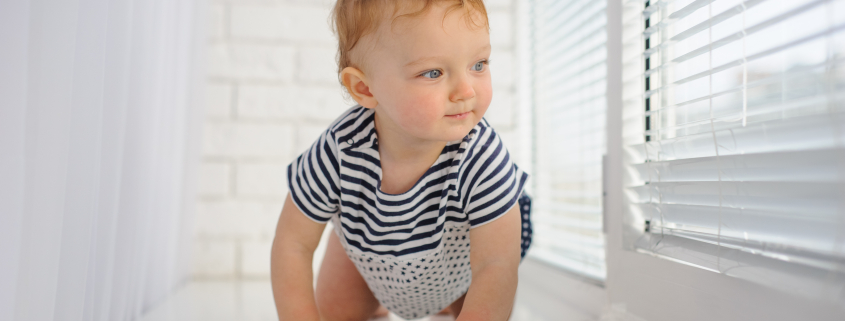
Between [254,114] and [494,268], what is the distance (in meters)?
0.92

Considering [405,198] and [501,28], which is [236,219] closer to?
[405,198]

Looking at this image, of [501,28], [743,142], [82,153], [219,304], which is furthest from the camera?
[501,28]

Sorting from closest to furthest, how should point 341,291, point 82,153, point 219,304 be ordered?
point 82,153 → point 341,291 → point 219,304

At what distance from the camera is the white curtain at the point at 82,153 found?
19.4 inches

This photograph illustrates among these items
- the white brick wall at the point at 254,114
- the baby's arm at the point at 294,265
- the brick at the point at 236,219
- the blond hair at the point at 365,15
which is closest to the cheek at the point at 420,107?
the blond hair at the point at 365,15

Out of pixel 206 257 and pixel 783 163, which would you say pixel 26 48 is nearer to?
pixel 783 163

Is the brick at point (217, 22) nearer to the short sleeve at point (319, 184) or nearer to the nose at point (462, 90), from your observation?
the short sleeve at point (319, 184)

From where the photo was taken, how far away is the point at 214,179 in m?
1.38

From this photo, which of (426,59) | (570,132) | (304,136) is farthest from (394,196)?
(304,136)

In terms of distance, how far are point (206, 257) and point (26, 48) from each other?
979 millimetres

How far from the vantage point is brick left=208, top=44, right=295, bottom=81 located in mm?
1384

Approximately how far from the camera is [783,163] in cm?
47

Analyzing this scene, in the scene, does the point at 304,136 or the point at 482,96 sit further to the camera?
the point at 304,136

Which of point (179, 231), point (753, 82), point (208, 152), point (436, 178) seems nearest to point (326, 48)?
point (208, 152)
